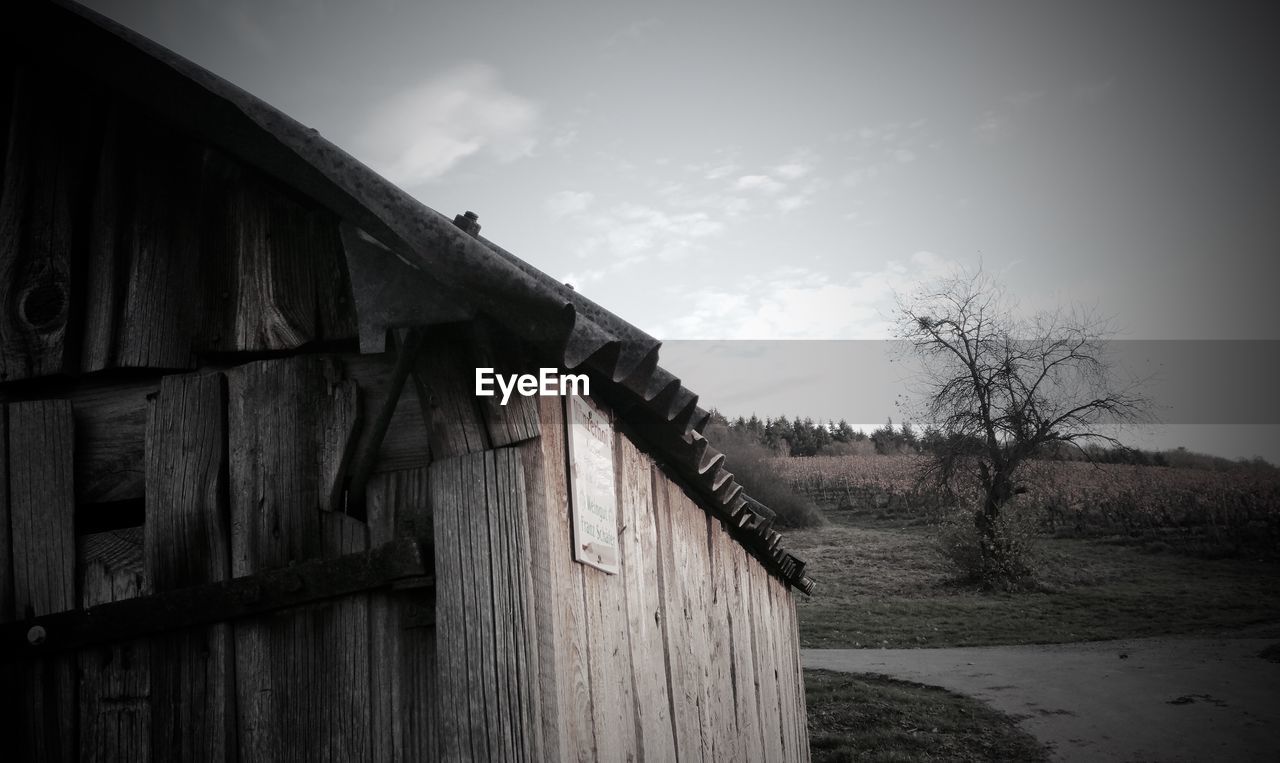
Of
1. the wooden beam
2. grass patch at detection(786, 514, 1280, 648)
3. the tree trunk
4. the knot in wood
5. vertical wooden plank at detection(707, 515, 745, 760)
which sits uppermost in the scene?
the knot in wood

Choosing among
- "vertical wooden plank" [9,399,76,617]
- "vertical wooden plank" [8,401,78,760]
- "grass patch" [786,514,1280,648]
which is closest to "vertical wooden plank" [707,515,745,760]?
"vertical wooden plank" [8,401,78,760]

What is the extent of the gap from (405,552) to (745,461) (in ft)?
143

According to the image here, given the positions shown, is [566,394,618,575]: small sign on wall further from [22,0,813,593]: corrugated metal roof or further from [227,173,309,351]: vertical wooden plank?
[227,173,309,351]: vertical wooden plank

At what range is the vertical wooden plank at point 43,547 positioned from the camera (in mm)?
2297

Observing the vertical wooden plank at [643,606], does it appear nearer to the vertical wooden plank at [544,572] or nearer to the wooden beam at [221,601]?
the vertical wooden plank at [544,572]

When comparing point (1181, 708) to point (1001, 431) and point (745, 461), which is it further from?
point (745, 461)

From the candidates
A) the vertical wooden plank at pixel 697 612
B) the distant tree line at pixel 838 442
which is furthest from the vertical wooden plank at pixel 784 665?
the distant tree line at pixel 838 442

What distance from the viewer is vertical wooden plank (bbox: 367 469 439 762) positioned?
212 cm

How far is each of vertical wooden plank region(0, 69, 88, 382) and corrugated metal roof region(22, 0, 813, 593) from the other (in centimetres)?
22

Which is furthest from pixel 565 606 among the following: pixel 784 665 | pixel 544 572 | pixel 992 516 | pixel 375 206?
pixel 992 516

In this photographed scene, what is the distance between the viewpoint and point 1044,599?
21.2 metres

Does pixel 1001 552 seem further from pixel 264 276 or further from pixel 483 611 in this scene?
pixel 264 276

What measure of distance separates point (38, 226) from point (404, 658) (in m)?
1.97

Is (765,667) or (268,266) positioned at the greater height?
(268,266)
